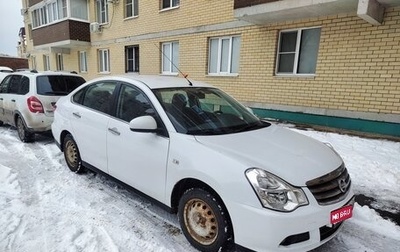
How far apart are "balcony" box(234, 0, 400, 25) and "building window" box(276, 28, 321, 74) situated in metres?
0.48

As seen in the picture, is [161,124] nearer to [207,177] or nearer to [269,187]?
[207,177]

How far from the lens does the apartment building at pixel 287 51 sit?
6234mm

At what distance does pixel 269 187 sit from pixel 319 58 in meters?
6.09

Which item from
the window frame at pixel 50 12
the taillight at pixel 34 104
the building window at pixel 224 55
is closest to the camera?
the taillight at pixel 34 104

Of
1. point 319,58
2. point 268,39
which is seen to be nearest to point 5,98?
point 268,39

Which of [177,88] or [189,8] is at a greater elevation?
[189,8]

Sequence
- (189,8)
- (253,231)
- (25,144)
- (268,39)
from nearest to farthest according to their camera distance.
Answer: (253,231)
(25,144)
(268,39)
(189,8)

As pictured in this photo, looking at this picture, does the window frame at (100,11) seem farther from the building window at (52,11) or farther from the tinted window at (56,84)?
the tinted window at (56,84)

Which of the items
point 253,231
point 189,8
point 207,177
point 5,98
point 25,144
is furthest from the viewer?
point 189,8

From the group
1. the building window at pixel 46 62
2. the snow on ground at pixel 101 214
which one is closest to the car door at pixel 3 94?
the snow on ground at pixel 101 214

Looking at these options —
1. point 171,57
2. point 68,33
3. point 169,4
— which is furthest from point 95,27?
point 171,57

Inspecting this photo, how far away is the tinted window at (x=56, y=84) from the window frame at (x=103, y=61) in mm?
8761

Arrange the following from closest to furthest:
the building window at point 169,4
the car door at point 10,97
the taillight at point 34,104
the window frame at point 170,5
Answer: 1. the taillight at point 34,104
2. the car door at point 10,97
3. the window frame at point 170,5
4. the building window at point 169,4

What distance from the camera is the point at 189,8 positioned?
10250mm
